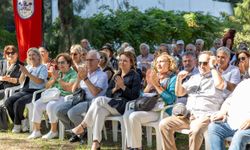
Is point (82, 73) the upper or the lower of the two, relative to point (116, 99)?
upper

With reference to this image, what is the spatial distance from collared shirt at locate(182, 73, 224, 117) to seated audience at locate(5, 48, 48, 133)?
283cm

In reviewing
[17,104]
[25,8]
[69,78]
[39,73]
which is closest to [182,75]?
[69,78]

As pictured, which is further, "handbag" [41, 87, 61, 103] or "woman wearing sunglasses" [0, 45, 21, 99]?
"woman wearing sunglasses" [0, 45, 21, 99]

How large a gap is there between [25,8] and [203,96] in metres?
6.25

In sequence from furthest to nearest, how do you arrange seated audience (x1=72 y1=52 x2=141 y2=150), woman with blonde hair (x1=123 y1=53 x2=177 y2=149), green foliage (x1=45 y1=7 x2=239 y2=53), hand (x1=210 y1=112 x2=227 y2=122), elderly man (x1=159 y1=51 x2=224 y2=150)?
1. green foliage (x1=45 y1=7 x2=239 y2=53)
2. seated audience (x1=72 y1=52 x2=141 y2=150)
3. woman with blonde hair (x1=123 y1=53 x2=177 y2=149)
4. elderly man (x1=159 y1=51 x2=224 y2=150)
5. hand (x1=210 y1=112 x2=227 y2=122)

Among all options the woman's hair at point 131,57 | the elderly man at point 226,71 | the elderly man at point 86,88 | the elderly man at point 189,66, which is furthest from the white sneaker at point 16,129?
the elderly man at point 226,71

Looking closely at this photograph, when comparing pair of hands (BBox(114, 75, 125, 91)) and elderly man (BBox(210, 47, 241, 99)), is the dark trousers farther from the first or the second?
elderly man (BBox(210, 47, 241, 99))

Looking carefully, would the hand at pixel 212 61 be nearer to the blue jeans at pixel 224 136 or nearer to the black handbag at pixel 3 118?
the blue jeans at pixel 224 136

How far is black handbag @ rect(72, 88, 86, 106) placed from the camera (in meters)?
6.85

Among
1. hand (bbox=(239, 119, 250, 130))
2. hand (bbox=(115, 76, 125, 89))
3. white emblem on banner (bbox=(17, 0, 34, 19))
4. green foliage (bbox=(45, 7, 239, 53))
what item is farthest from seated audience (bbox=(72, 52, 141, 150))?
green foliage (bbox=(45, 7, 239, 53))

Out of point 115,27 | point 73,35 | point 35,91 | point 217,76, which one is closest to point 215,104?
point 217,76

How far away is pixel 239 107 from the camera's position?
16.4ft

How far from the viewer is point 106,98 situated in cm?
630

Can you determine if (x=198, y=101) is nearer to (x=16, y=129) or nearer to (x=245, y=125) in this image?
(x=245, y=125)
